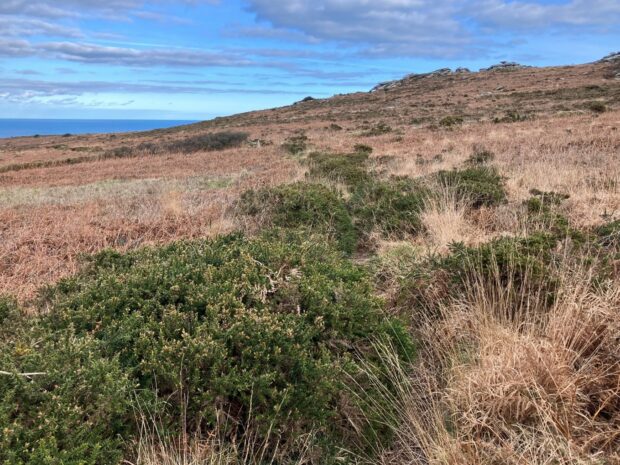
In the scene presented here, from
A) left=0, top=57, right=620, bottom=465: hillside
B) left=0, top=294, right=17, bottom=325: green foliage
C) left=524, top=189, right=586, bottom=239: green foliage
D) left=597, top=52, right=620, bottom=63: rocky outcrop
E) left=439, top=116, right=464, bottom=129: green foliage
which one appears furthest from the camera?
left=597, top=52, right=620, bottom=63: rocky outcrop

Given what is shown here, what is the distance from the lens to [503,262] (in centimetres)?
387

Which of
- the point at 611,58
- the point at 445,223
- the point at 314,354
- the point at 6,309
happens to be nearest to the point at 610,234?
the point at 445,223

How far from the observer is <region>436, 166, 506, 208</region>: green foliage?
24.2 ft

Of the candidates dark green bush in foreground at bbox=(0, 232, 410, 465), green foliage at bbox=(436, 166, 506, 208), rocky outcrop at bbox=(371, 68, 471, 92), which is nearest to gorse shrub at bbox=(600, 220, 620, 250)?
green foliage at bbox=(436, 166, 506, 208)

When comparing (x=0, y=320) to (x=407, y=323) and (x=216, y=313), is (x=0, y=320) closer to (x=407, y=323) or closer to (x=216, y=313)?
(x=216, y=313)

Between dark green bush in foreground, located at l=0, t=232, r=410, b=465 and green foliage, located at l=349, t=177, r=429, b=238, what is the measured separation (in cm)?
311

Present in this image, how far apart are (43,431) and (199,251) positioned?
2.32 meters

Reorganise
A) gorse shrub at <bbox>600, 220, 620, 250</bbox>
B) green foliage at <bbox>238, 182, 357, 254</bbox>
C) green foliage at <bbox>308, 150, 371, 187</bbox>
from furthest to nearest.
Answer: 1. green foliage at <bbox>308, 150, 371, 187</bbox>
2. green foliage at <bbox>238, 182, 357, 254</bbox>
3. gorse shrub at <bbox>600, 220, 620, 250</bbox>

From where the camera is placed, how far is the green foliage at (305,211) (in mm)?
6753

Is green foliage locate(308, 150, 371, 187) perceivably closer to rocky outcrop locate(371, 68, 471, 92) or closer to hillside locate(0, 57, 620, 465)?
hillside locate(0, 57, 620, 465)

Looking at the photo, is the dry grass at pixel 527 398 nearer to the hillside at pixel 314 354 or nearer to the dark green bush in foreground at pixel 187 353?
the hillside at pixel 314 354

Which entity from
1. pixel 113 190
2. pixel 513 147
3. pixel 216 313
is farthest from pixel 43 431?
pixel 513 147

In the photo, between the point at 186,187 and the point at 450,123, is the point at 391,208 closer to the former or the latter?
the point at 186,187

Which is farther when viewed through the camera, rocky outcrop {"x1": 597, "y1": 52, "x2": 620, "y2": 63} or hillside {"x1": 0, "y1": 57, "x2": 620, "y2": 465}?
rocky outcrop {"x1": 597, "y1": 52, "x2": 620, "y2": 63}
